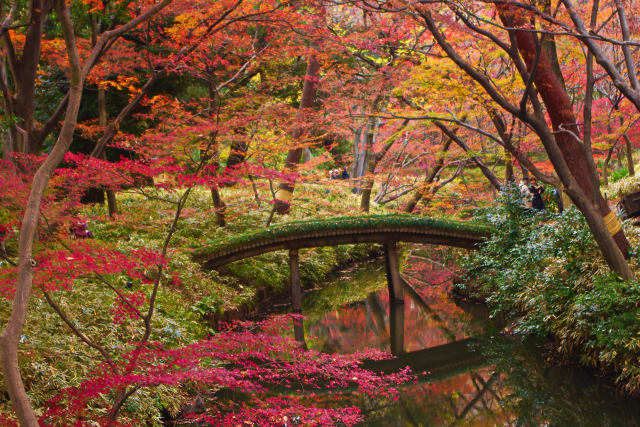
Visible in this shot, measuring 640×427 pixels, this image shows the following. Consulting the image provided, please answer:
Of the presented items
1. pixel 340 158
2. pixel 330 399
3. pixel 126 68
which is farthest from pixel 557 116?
pixel 340 158

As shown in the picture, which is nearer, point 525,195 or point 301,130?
point 525,195

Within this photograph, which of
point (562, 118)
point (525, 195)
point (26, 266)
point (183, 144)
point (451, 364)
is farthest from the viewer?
point (183, 144)

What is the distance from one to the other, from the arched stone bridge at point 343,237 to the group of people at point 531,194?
1173 mm

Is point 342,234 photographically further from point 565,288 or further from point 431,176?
point 565,288

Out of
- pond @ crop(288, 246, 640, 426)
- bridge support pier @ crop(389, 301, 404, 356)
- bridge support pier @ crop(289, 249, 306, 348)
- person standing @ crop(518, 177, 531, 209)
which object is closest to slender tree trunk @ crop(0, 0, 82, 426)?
pond @ crop(288, 246, 640, 426)

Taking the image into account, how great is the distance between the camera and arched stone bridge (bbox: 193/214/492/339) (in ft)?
34.3

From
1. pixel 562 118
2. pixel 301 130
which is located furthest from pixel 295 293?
pixel 562 118

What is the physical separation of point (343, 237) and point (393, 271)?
1.39 metres

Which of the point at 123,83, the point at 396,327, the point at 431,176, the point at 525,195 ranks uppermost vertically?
the point at 431,176

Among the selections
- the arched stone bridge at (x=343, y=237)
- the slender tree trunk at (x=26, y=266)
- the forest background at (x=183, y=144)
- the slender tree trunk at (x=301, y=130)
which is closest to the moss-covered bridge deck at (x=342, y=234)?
the arched stone bridge at (x=343, y=237)

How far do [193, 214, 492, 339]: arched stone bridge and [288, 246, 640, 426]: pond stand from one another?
1.00 metres

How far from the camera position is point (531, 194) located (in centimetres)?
992

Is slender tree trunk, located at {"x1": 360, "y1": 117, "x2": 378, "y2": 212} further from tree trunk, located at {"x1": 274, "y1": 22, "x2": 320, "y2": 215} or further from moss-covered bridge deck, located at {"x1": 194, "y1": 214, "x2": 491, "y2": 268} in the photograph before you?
moss-covered bridge deck, located at {"x1": 194, "y1": 214, "x2": 491, "y2": 268}

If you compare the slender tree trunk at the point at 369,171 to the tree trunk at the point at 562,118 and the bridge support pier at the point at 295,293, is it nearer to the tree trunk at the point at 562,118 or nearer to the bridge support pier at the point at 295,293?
the bridge support pier at the point at 295,293
